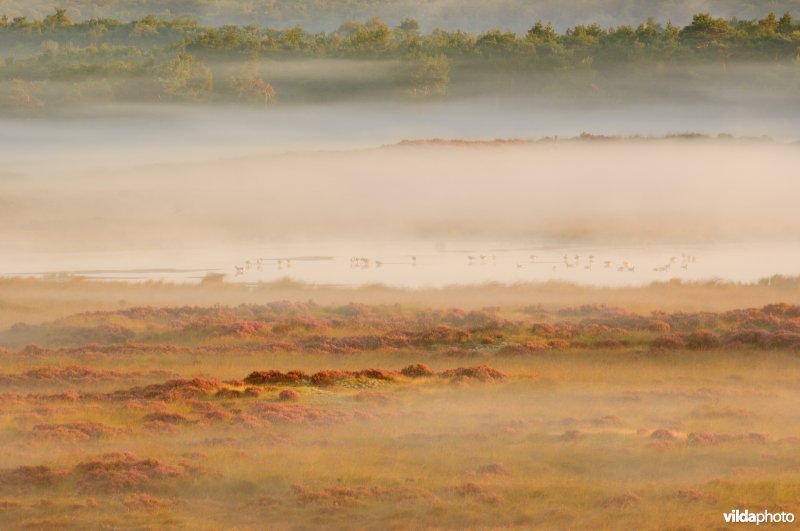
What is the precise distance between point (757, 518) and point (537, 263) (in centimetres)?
9247

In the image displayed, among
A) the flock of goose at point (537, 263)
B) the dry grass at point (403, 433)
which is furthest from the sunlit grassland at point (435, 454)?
the flock of goose at point (537, 263)

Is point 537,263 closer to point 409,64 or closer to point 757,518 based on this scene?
point 409,64

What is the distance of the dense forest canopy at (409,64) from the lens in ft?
540

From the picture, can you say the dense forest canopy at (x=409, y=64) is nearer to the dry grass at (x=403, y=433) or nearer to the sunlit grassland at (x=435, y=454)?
the dry grass at (x=403, y=433)

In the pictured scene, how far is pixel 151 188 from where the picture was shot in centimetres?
17175

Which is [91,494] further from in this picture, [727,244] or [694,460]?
[727,244]

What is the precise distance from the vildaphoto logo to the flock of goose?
258 feet

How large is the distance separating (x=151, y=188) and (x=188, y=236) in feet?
73.3

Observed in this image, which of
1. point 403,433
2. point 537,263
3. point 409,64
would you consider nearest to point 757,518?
point 403,433

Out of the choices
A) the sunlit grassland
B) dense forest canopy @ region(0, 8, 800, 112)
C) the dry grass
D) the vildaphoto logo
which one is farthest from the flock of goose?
the vildaphoto logo

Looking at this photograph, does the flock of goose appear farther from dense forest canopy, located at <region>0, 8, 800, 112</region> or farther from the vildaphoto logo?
the vildaphoto logo

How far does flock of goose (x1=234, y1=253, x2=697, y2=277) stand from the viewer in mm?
118188

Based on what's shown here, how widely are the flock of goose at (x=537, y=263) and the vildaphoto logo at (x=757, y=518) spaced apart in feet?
258

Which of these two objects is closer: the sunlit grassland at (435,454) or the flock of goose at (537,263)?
the sunlit grassland at (435,454)
